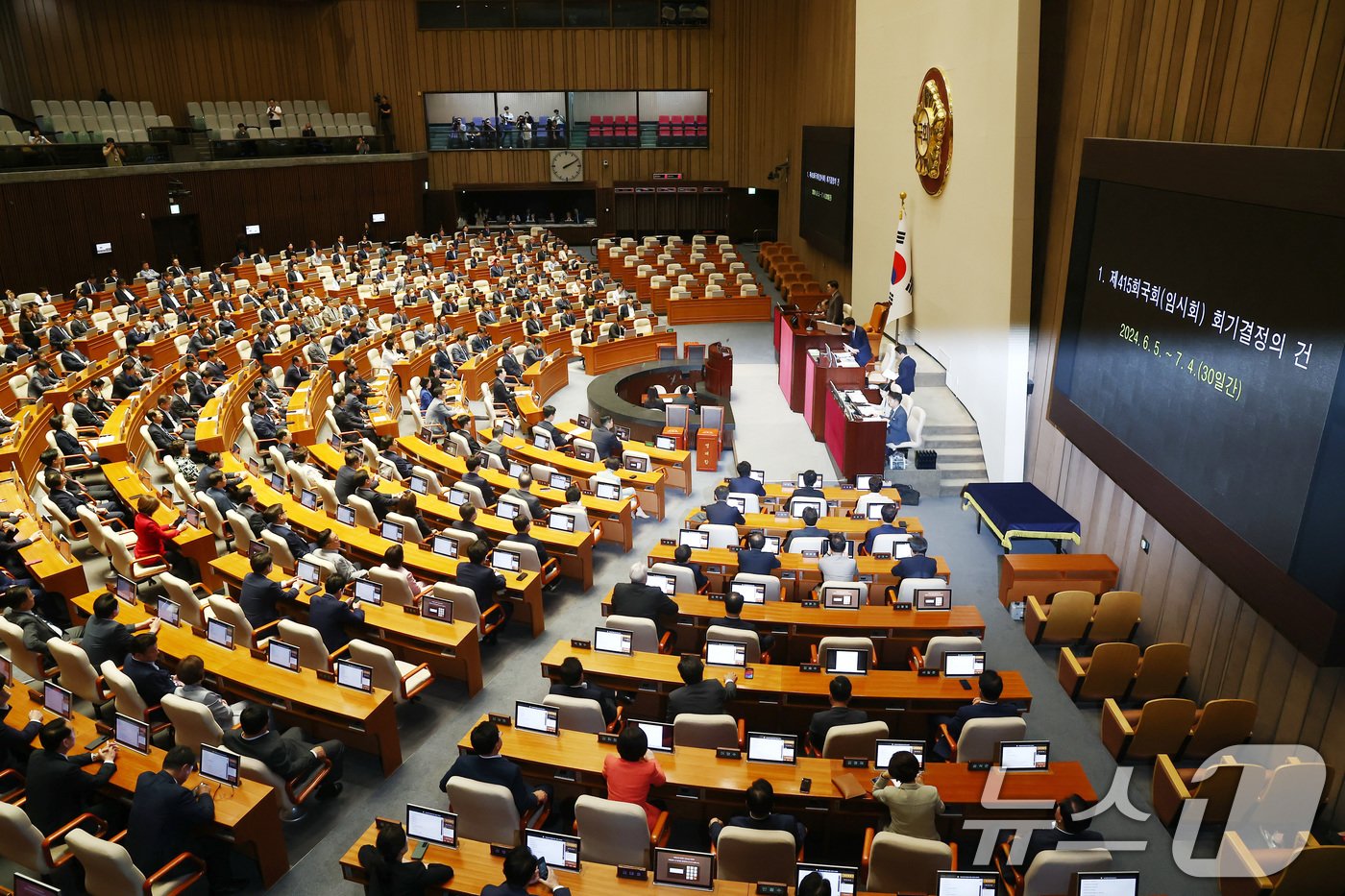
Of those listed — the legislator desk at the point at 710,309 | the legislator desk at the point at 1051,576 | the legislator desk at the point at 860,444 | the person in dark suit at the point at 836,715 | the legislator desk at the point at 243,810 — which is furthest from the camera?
the legislator desk at the point at 710,309

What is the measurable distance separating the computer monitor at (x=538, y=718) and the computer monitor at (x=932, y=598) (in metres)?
3.34

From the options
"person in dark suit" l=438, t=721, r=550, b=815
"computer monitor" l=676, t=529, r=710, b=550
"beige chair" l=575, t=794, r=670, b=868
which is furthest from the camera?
"computer monitor" l=676, t=529, r=710, b=550

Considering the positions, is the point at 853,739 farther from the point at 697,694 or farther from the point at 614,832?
the point at 614,832

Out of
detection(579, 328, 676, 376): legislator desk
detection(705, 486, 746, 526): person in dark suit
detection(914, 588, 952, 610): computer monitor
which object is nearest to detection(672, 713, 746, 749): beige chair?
detection(914, 588, 952, 610): computer monitor

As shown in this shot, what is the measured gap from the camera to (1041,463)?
1102 cm

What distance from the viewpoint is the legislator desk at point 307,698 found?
21.0 feet

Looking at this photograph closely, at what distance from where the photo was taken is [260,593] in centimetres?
758

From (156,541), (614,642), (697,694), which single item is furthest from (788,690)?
(156,541)

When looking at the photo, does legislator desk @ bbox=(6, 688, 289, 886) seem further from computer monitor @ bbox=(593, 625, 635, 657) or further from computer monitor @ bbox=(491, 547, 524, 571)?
computer monitor @ bbox=(491, 547, 524, 571)

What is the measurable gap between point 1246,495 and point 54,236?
23.3 meters

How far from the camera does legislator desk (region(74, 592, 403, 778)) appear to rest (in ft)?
21.0


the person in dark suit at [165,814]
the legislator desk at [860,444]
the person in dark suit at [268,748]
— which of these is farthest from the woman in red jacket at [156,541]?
the legislator desk at [860,444]

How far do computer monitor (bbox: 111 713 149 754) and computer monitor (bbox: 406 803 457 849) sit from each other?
2031 mm

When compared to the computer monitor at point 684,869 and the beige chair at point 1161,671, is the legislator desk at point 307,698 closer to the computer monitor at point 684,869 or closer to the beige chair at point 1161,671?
the computer monitor at point 684,869
